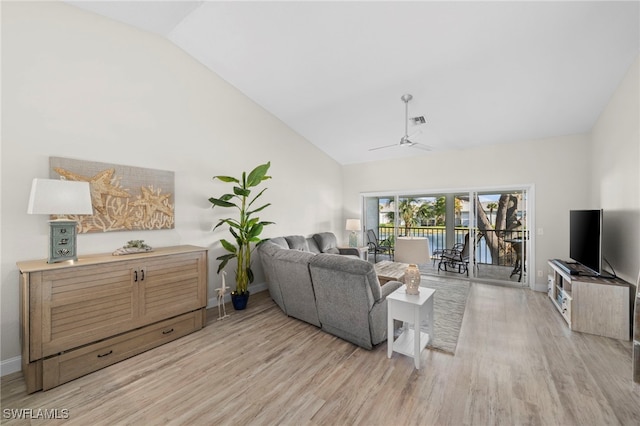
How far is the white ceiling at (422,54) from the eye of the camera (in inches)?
95.8

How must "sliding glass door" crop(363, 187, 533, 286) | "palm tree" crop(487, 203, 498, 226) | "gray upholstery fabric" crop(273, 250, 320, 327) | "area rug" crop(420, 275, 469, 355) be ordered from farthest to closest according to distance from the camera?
"palm tree" crop(487, 203, 498, 226) < "sliding glass door" crop(363, 187, 533, 286) < "gray upholstery fabric" crop(273, 250, 320, 327) < "area rug" crop(420, 275, 469, 355)

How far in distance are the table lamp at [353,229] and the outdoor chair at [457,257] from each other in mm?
2012

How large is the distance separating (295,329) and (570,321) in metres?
3.34

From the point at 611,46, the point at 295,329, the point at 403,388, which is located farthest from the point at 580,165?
the point at 295,329

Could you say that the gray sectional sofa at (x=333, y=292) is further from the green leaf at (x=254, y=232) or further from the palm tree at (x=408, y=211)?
the palm tree at (x=408, y=211)

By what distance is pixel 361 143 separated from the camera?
550cm

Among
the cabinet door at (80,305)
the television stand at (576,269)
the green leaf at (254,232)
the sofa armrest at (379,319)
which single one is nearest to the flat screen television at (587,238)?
the television stand at (576,269)

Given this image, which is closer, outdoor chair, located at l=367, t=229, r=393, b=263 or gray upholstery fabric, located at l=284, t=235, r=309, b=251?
gray upholstery fabric, located at l=284, t=235, r=309, b=251

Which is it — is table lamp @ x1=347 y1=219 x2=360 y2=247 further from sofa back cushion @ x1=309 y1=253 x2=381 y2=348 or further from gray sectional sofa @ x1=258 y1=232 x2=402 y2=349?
sofa back cushion @ x1=309 y1=253 x2=381 y2=348

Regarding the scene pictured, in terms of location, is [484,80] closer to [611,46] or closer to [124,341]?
[611,46]

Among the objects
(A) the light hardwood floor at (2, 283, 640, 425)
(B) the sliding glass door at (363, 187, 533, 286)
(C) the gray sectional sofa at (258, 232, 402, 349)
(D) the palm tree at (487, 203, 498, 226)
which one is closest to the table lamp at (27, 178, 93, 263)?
(A) the light hardwood floor at (2, 283, 640, 425)

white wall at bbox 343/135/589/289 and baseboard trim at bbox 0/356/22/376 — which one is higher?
white wall at bbox 343/135/589/289

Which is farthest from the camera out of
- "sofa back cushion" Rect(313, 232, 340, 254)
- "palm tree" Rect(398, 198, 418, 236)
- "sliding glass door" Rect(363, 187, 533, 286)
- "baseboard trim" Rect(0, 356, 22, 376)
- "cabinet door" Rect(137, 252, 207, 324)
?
"palm tree" Rect(398, 198, 418, 236)

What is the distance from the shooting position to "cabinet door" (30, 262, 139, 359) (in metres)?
1.95
